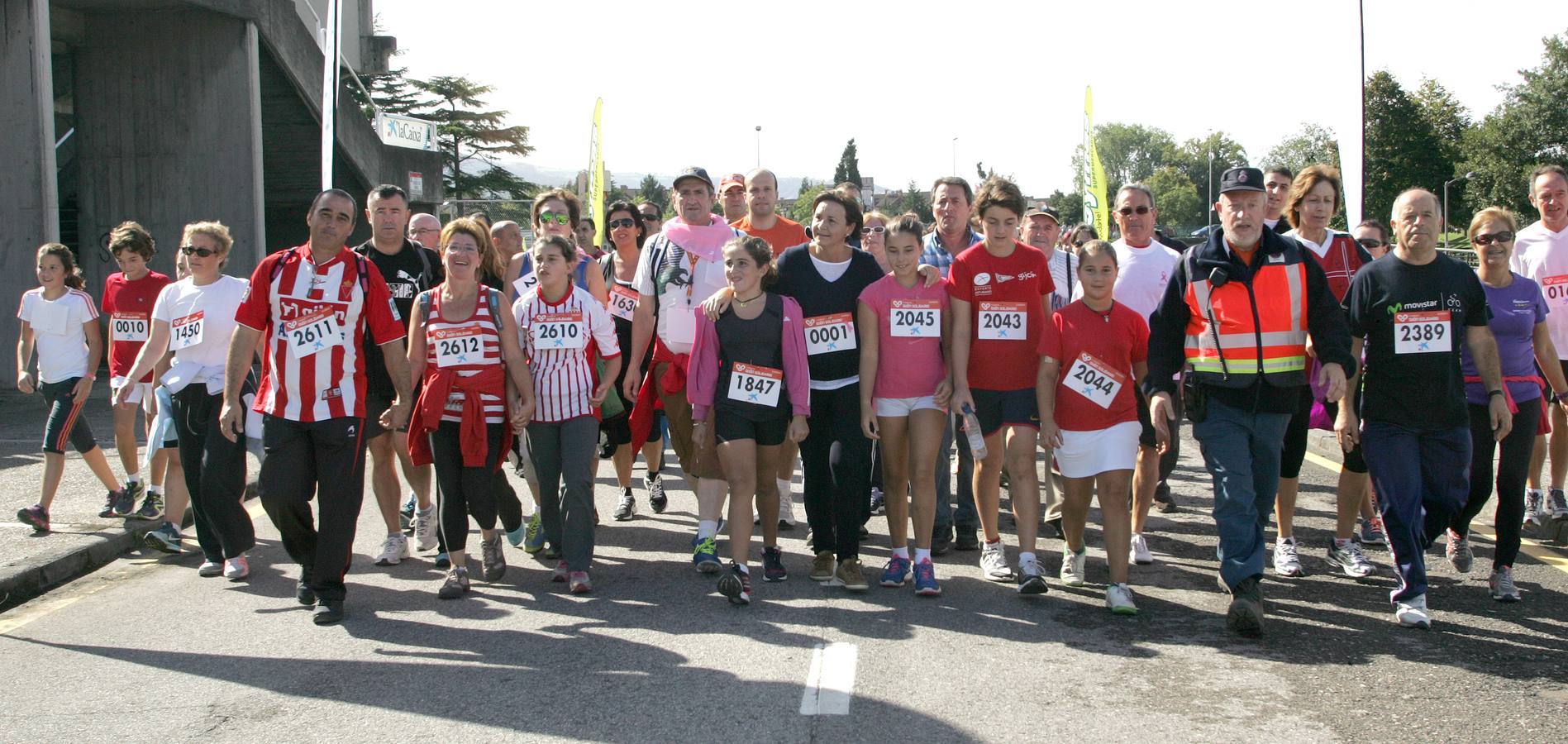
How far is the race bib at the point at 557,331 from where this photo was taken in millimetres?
6500

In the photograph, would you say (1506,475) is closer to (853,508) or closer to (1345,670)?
(1345,670)

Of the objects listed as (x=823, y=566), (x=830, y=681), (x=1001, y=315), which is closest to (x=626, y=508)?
(x=823, y=566)

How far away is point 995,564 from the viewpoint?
6.60 metres

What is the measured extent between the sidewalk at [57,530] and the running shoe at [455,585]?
86.9 inches

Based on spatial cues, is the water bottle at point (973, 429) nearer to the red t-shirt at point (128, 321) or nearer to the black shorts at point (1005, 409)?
the black shorts at point (1005, 409)

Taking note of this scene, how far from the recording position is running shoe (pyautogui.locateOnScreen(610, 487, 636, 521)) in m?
8.35

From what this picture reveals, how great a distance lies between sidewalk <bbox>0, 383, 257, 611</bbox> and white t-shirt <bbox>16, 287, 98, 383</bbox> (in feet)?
3.07

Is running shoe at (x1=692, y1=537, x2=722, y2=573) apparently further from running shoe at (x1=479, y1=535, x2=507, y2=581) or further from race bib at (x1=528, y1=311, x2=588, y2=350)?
race bib at (x1=528, y1=311, x2=588, y2=350)

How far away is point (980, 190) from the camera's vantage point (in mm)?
6543

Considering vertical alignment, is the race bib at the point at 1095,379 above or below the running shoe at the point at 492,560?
above

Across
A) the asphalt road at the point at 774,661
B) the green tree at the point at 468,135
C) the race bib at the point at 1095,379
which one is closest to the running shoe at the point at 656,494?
the asphalt road at the point at 774,661

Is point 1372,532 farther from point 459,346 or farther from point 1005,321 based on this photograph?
point 459,346

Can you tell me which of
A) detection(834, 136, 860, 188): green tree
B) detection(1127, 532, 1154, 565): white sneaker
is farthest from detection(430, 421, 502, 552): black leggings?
detection(834, 136, 860, 188): green tree

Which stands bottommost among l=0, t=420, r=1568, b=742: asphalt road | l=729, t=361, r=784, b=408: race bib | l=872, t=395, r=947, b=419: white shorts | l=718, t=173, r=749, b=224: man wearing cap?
l=0, t=420, r=1568, b=742: asphalt road
